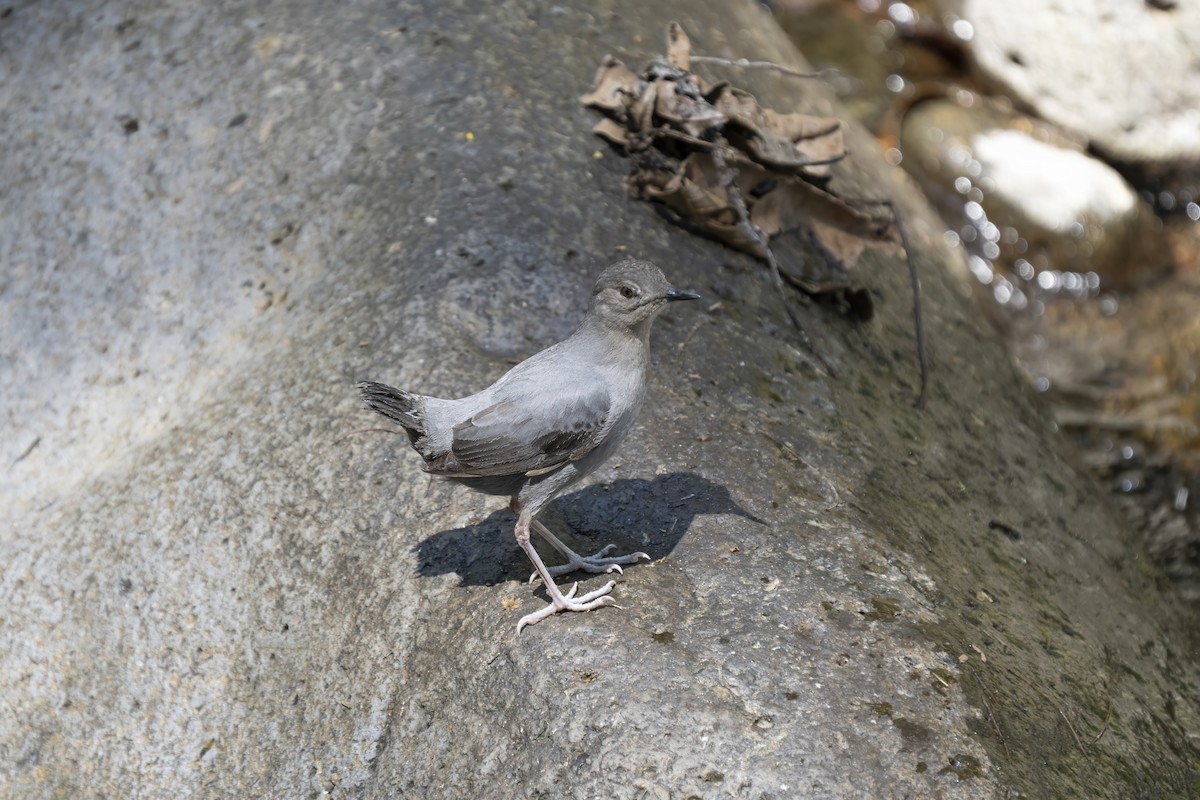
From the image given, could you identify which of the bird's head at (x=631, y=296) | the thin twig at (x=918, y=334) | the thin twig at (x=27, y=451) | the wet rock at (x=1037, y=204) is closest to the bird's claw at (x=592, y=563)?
the bird's head at (x=631, y=296)

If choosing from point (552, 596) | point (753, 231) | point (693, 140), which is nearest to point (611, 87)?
point (693, 140)

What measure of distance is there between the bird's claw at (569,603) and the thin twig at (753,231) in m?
1.67

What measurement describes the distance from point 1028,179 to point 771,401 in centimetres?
549

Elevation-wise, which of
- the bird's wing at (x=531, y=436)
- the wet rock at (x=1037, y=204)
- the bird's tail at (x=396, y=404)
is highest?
the bird's tail at (x=396, y=404)

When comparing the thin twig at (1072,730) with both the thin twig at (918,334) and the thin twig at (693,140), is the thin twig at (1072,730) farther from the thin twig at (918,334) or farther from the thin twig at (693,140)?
the thin twig at (693,140)

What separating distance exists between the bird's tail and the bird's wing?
143 millimetres

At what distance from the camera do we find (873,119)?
9.62 metres

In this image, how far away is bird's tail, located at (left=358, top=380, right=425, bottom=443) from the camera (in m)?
3.45

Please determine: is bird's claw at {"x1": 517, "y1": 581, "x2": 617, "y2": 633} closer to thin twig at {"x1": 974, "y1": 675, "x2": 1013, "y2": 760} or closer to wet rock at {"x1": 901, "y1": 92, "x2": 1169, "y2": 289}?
thin twig at {"x1": 974, "y1": 675, "x2": 1013, "y2": 760}

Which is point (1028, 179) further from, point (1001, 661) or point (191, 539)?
point (191, 539)

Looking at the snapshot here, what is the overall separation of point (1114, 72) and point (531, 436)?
754 centimetres

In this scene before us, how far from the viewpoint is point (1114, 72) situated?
896 cm

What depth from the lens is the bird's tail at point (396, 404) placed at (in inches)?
136

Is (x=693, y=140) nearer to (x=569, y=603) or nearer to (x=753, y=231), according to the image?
(x=753, y=231)
